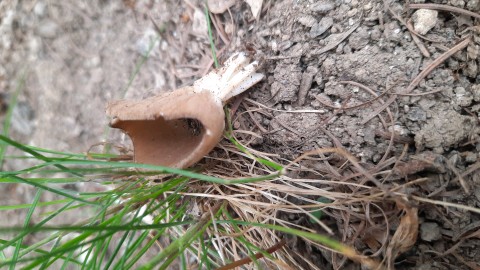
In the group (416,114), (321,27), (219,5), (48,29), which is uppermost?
(48,29)

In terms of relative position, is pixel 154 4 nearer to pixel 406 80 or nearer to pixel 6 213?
pixel 406 80

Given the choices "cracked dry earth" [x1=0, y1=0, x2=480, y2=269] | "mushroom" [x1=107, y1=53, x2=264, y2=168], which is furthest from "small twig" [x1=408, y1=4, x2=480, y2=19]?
"mushroom" [x1=107, y1=53, x2=264, y2=168]

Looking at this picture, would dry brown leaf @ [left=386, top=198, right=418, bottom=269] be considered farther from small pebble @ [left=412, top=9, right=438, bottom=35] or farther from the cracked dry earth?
small pebble @ [left=412, top=9, right=438, bottom=35]

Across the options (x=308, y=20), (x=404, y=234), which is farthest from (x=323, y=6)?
(x=404, y=234)

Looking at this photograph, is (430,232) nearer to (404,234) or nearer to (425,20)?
(404,234)

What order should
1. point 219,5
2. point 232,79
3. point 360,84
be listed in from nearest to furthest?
point 360,84, point 232,79, point 219,5
